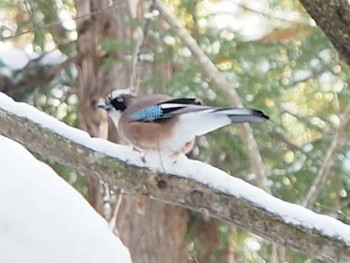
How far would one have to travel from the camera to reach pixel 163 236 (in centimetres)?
290

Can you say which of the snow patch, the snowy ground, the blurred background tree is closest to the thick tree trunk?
the blurred background tree

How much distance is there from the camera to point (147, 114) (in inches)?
71.7

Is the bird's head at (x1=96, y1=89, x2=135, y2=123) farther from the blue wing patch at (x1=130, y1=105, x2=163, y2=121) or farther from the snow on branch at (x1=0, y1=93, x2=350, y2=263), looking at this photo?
the snow on branch at (x1=0, y1=93, x2=350, y2=263)

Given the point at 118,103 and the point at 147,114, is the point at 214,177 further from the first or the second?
the point at 118,103

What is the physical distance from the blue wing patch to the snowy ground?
30.7 inches

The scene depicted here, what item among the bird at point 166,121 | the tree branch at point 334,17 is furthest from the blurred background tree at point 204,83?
the tree branch at point 334,17

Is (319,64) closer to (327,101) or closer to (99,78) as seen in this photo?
(327,101)

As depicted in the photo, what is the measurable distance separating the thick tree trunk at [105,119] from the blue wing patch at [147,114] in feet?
3.23

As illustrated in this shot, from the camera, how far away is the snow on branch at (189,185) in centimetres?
122

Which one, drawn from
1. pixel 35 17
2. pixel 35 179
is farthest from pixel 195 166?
pixel 35 17

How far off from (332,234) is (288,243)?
0.21 ft

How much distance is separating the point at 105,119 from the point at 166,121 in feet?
3.97

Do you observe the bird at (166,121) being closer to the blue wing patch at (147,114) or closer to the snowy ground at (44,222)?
the blue wing patch at (147,114)

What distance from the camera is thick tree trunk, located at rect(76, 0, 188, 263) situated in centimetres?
286
